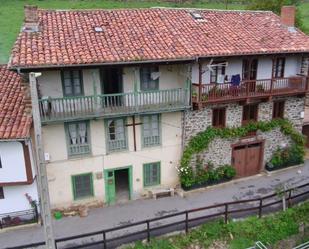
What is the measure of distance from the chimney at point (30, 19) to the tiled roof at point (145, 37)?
0.34m

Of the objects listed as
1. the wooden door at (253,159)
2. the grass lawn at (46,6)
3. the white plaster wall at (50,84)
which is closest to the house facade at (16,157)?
the white plaster wall at (50,84)

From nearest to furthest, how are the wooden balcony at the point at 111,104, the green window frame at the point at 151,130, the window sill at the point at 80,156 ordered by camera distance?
the wooden balcony at the point at 111,104
the window sill at the point at 80,156
the green window frame at the point at 151,130

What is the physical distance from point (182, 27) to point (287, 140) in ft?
31.7

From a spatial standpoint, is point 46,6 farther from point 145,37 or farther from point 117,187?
point 117,187

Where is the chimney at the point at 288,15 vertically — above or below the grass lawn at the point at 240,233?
above

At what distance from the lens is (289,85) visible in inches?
814

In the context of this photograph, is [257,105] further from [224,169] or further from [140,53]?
[140,53]

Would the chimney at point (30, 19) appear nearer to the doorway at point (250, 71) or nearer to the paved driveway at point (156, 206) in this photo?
the paved driveway at point (156, 206)

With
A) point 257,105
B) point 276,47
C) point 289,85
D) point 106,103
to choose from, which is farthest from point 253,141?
point 106,103

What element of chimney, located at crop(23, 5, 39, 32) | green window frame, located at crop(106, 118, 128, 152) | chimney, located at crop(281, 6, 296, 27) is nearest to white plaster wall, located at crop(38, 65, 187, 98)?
green window frame, located at crop(106, 118, 128, 152)

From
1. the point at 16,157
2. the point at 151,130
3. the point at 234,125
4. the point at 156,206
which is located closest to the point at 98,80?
the point at 151,130

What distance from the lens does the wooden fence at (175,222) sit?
1577 centimetres

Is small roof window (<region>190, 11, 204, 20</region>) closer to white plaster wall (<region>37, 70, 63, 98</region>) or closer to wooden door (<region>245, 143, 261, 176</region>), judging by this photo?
wooden door (<region>245, 143, 261, 176</region>)

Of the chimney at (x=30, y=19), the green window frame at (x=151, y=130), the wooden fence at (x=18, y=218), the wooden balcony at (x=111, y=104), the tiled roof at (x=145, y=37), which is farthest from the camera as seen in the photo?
the green window frame at (x=151, y=130)
